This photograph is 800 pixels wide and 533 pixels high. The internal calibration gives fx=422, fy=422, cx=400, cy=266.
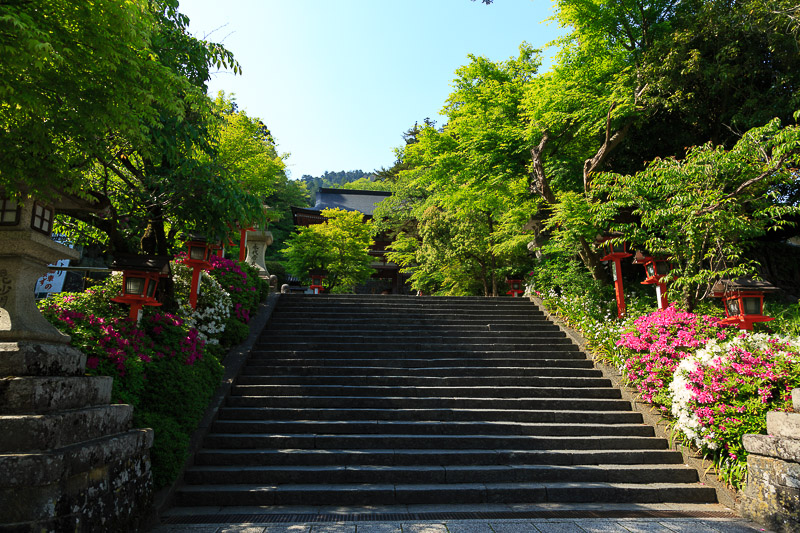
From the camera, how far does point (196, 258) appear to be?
719 cm

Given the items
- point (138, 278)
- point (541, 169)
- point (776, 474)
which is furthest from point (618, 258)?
point (138, 278)

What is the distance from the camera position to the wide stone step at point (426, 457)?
503 cm

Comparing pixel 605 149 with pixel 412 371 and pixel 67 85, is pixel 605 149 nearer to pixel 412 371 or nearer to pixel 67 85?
pixel 412 371

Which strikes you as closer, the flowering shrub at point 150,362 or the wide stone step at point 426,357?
the flowering shrub at point 150,362

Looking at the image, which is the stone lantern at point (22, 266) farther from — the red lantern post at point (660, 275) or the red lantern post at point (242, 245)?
the red lantern post at point (660, 275)

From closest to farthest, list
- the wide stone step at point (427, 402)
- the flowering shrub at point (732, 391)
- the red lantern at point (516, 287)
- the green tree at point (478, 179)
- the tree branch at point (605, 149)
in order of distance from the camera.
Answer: the flowering shrub at point (732, 391) → the wide stone step at point (427, 402) → the tree branch at point (605, 149) → the green tree at point (478, 179) → the red lantern at point (516, 287)

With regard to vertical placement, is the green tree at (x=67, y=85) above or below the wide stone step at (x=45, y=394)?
above

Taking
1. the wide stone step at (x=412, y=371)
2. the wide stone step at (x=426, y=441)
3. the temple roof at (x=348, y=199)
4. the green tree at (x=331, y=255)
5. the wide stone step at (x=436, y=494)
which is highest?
the temple roof at (x=348, y=199)

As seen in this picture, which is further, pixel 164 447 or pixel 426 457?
pixel 426 457

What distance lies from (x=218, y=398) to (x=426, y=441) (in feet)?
9.92

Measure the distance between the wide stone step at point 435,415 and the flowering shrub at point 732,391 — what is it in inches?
41.6

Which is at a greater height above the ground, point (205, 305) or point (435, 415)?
point (205, 305)

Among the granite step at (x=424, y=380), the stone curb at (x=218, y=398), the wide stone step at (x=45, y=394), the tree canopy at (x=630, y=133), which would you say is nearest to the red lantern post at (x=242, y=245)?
the stone curb at (x=218, y=398)

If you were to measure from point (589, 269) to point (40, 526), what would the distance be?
11.3 meters
